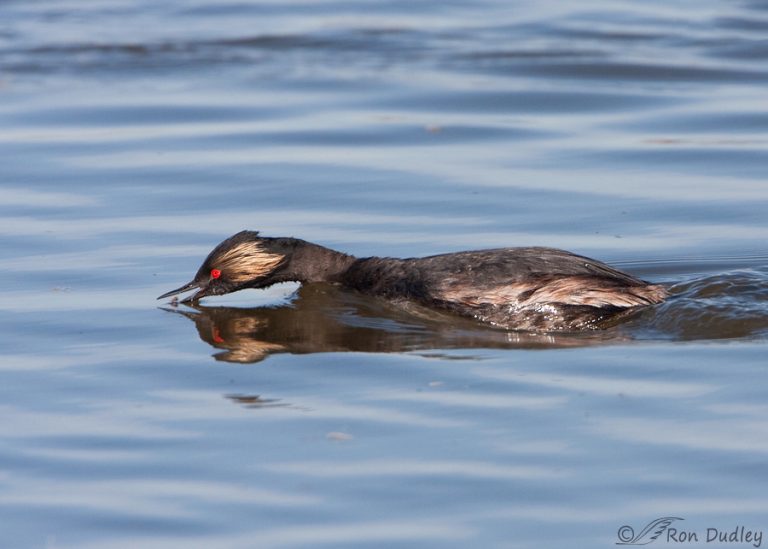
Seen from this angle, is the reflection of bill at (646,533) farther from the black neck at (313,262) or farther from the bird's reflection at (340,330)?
the black neck at (313,262)

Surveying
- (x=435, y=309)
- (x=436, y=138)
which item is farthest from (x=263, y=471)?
(x=436, y=138)

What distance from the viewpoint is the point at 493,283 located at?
26.5ft

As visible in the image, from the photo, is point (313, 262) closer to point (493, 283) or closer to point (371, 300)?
point (371, 300)

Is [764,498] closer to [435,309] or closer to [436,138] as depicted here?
[435,309]

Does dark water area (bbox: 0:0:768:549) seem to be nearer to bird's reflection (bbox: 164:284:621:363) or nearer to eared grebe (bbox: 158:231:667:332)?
bird's reflection (bbox: 164:284:621:363)

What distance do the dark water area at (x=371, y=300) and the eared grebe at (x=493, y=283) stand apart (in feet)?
0.45

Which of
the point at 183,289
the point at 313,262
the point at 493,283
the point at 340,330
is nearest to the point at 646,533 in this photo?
the point at 493,283

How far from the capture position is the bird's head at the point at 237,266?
28.4 ft

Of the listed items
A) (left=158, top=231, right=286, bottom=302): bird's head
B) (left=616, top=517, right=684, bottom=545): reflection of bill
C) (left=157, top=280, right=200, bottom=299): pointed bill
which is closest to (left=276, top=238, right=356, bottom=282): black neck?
(left=158, top=231, right=286, bottom=302): bird's head

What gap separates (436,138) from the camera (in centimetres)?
1278

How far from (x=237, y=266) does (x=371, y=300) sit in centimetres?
85

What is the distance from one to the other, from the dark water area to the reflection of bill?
22mm

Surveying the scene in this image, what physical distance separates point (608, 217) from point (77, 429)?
4.90 meters

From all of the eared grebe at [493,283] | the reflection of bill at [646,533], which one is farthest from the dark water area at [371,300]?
the eared grebe at [493,283]
